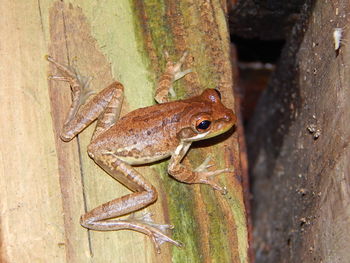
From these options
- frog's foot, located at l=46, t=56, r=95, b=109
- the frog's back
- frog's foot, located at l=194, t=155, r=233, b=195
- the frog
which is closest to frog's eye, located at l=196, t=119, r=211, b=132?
the frog

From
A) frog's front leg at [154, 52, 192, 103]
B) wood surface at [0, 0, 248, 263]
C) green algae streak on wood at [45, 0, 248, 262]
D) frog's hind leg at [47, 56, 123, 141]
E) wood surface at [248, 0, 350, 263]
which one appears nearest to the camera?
wood surface at [248, 0, 350, 263]

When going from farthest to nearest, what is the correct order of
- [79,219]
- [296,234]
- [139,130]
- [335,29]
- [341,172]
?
1. [296,234]
2. [139,130]
3. [79,219]
4. [335,29]
5. [341,172]

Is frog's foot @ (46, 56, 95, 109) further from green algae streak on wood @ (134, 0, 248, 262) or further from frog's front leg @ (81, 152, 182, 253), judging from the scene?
green algae streak on wood @ (134, 0, 248, 262)

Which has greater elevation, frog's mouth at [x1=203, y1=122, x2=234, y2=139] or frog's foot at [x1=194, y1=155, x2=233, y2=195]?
frog's mouth at [x1=203, y1=122, x2=234, y2=139]

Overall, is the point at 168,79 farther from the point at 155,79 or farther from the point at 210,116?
the point at 210,116

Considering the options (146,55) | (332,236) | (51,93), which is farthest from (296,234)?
(51,93)

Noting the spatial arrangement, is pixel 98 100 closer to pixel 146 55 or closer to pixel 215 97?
pixel 146 55
